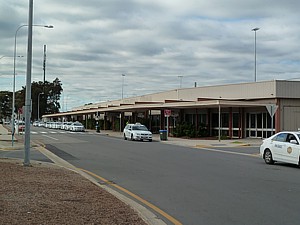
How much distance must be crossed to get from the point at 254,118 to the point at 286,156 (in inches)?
960

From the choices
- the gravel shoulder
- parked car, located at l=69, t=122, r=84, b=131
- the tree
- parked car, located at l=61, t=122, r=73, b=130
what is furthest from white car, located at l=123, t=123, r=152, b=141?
the tree

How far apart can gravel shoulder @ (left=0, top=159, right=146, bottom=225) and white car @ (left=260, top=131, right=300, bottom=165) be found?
30.8 feet

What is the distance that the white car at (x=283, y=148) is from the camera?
58.1 ft

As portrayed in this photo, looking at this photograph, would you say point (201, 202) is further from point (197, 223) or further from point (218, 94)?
point (218, 94)

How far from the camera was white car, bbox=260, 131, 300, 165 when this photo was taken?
17722mm

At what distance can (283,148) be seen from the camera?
60.1 feet

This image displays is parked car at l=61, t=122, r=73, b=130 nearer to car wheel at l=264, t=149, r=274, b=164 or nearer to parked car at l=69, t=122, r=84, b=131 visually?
parked car at l=69, t=122, r=84, b=131

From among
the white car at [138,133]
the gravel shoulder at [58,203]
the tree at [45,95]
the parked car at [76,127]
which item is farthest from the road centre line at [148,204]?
the tree at [45,95]

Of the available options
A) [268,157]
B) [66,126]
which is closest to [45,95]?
[66,126]

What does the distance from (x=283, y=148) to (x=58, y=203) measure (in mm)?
12269

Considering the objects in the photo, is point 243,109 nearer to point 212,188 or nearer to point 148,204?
point 212,188

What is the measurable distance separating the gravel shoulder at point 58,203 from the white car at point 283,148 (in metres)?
9.39

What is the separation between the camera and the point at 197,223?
7.91 meters

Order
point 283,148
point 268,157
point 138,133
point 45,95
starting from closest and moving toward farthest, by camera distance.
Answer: point 283,148
point 268,157
point 138,133
point 45,95
